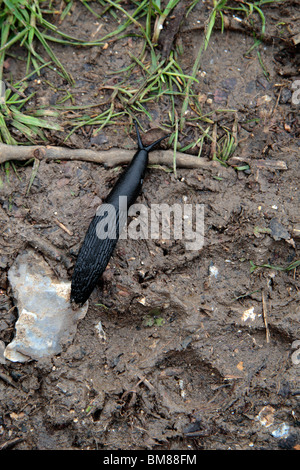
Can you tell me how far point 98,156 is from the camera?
10.7 ft

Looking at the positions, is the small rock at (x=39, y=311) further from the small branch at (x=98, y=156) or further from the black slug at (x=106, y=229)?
the small branch at (x=98, y=156)

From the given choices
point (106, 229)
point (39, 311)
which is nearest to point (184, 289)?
point (106, 229)

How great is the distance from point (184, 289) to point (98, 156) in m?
1.29

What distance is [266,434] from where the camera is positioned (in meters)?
2.88

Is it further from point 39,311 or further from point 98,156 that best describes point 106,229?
point 39,311

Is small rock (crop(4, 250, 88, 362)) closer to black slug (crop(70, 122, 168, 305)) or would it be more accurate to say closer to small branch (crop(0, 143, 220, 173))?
black slug (crop(70, 122, 168, 305))

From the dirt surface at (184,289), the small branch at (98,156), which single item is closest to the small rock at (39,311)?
the dirt surface at (184,289)

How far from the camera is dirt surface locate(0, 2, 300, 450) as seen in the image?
2.90 meters

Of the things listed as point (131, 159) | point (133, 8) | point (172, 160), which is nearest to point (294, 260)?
point (172, 160)

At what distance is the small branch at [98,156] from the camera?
319 centimetres

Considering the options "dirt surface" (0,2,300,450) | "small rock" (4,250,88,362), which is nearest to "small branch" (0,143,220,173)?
"dirt surface" (0,2,300,450)

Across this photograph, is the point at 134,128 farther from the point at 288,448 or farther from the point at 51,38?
the point at 288,448

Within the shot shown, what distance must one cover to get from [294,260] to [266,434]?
1327 millimetres

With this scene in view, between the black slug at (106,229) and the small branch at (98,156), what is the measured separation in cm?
11
